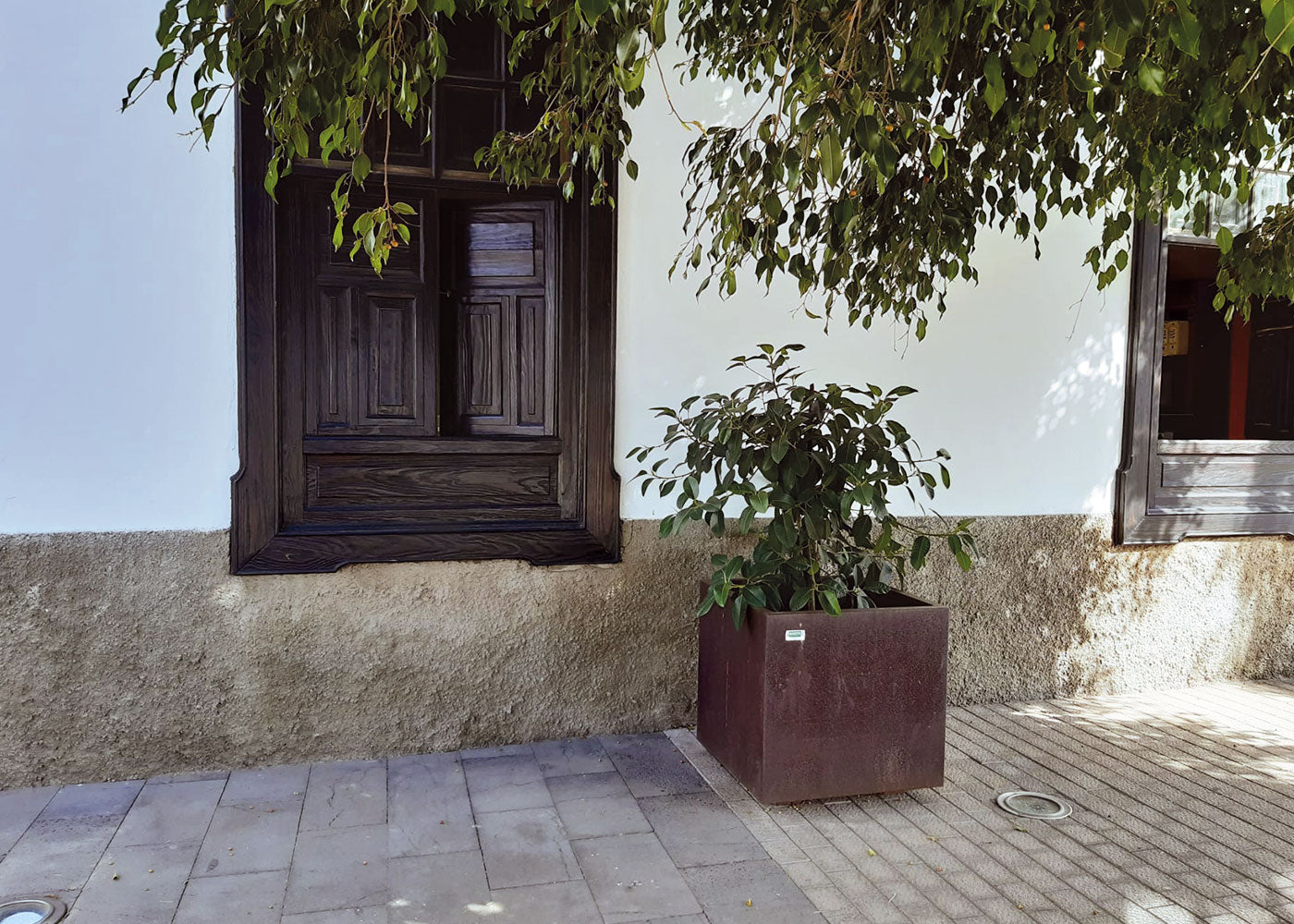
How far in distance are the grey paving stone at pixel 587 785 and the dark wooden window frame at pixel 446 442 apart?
2.97 ft

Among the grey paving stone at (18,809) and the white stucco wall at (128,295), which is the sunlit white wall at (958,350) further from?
the grey paving stone at (18,809)

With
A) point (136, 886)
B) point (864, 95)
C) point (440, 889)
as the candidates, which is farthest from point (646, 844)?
point (864, 95)

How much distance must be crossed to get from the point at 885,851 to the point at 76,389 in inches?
133

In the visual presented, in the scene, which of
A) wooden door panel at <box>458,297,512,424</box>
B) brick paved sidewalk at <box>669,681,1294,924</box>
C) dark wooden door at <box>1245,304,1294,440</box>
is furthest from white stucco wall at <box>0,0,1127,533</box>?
dark wooden door at <box>1245,304,1294,440</box>

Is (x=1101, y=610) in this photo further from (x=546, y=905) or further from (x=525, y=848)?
(x=546, y=905)

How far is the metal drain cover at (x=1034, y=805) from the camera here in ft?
11.4

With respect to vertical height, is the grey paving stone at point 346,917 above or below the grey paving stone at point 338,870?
above

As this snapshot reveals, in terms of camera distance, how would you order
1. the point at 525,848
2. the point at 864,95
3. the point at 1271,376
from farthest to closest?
the point at 1271,376, the point at 525,848, the point at 864,95

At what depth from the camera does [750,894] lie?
2.87m

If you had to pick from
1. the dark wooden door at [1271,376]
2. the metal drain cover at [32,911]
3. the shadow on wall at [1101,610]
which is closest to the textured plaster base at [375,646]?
the shadow on wall at [1101,610]

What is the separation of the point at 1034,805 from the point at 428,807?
7.39 ft

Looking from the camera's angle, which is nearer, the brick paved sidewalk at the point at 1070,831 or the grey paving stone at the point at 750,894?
the grey paving stone at the point at 750,894

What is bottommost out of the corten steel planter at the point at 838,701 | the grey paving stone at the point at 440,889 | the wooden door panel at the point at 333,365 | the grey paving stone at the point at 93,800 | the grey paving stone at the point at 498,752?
the grey paving stone at the point at 498,752

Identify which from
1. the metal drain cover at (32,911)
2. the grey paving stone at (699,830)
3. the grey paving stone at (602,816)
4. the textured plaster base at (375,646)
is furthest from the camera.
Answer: the textured plaster base at (375,646)
